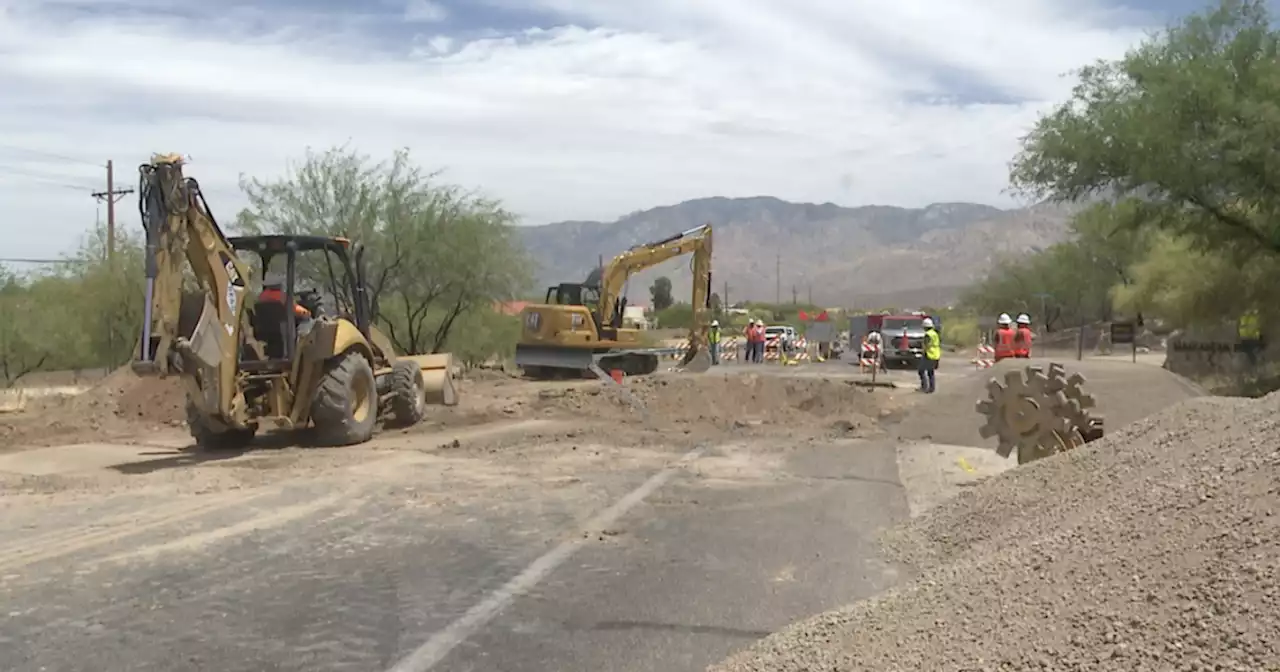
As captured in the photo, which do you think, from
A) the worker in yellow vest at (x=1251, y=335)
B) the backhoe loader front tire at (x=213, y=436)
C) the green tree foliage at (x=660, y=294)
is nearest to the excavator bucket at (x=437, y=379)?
the backhoe loader front tire at (x=213, y=436)

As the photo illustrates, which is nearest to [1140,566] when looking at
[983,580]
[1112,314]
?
[983,580]

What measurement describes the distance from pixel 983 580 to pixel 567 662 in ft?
6.89

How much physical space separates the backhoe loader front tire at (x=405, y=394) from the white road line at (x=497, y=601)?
757 cm

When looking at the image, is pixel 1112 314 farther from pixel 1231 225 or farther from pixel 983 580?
pixel 983 580

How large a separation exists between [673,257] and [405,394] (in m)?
15.4

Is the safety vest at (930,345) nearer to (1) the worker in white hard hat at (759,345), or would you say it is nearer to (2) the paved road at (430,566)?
(2) the paved road at (430,566)

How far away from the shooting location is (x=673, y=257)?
108ft

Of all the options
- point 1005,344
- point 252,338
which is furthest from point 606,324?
point 252,338

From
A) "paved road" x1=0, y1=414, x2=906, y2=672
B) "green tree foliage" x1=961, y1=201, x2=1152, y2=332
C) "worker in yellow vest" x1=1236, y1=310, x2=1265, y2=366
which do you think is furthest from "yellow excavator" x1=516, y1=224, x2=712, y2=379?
"green tree foliage" x1=961, y1=201, x2=1152, y2=332

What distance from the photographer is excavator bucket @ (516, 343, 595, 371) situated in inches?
1215

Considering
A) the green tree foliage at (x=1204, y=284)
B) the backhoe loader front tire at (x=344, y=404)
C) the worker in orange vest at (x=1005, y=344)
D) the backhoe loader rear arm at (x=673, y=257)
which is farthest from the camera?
the backhoe loader rear arm at (x=673, y=257)

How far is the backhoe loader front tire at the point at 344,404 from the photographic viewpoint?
51.2ft

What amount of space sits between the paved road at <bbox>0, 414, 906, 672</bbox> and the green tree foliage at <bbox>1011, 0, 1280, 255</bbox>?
1311 cm

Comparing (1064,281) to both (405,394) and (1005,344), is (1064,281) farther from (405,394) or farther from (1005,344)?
(405,394)
